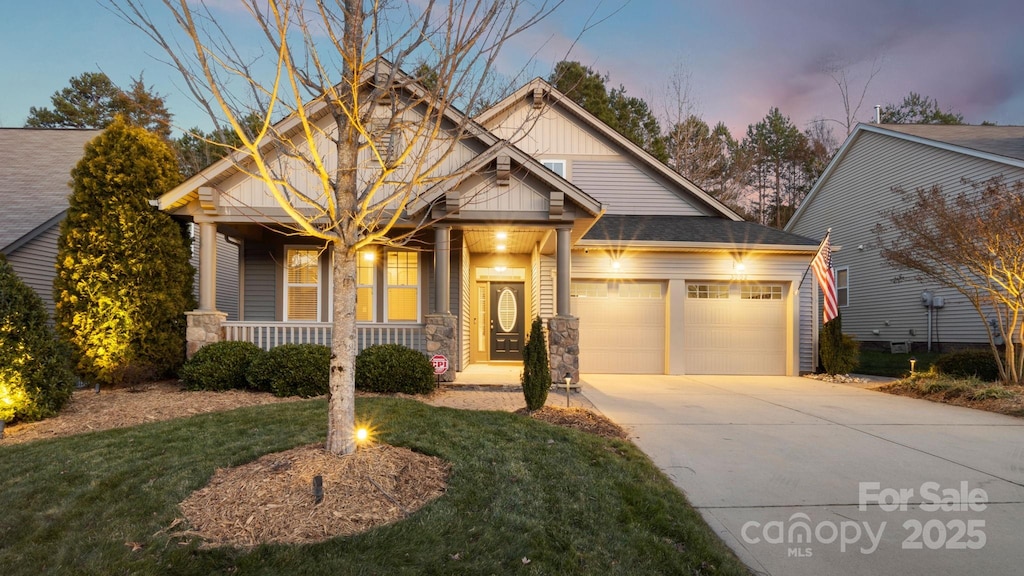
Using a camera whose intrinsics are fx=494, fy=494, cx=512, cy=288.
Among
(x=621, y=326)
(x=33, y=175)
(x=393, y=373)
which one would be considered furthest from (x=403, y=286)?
(x=33, y=175)

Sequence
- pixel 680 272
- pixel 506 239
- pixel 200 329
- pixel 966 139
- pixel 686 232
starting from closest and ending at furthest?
1. pixel 200 329
2. pixel 506 239
3. pixel 680 272
4. pixel 686 232
5. pixel 966 139

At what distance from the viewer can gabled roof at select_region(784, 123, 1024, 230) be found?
12.0m

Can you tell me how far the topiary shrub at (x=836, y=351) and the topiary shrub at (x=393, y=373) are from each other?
8535 mm

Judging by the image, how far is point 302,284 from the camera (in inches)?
394

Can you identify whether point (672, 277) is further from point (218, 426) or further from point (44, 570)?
point (44, 570)

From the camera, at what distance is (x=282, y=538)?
102 inches

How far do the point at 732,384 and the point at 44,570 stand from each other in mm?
9776

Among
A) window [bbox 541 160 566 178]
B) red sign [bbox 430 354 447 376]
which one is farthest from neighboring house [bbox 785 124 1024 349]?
red sign [bbox 430 354 447 376]

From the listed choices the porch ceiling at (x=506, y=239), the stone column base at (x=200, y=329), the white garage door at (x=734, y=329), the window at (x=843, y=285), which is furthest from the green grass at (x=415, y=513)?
the window at (x=843, y=285)

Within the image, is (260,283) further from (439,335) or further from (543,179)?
(543,179)

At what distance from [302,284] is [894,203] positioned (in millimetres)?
16467

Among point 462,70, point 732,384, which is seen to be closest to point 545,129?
point 732,384

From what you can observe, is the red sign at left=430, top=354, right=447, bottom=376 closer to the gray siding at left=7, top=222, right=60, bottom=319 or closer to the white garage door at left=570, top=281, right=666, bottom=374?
the white garage door at left=570, top=281, right=666, bottom=374
